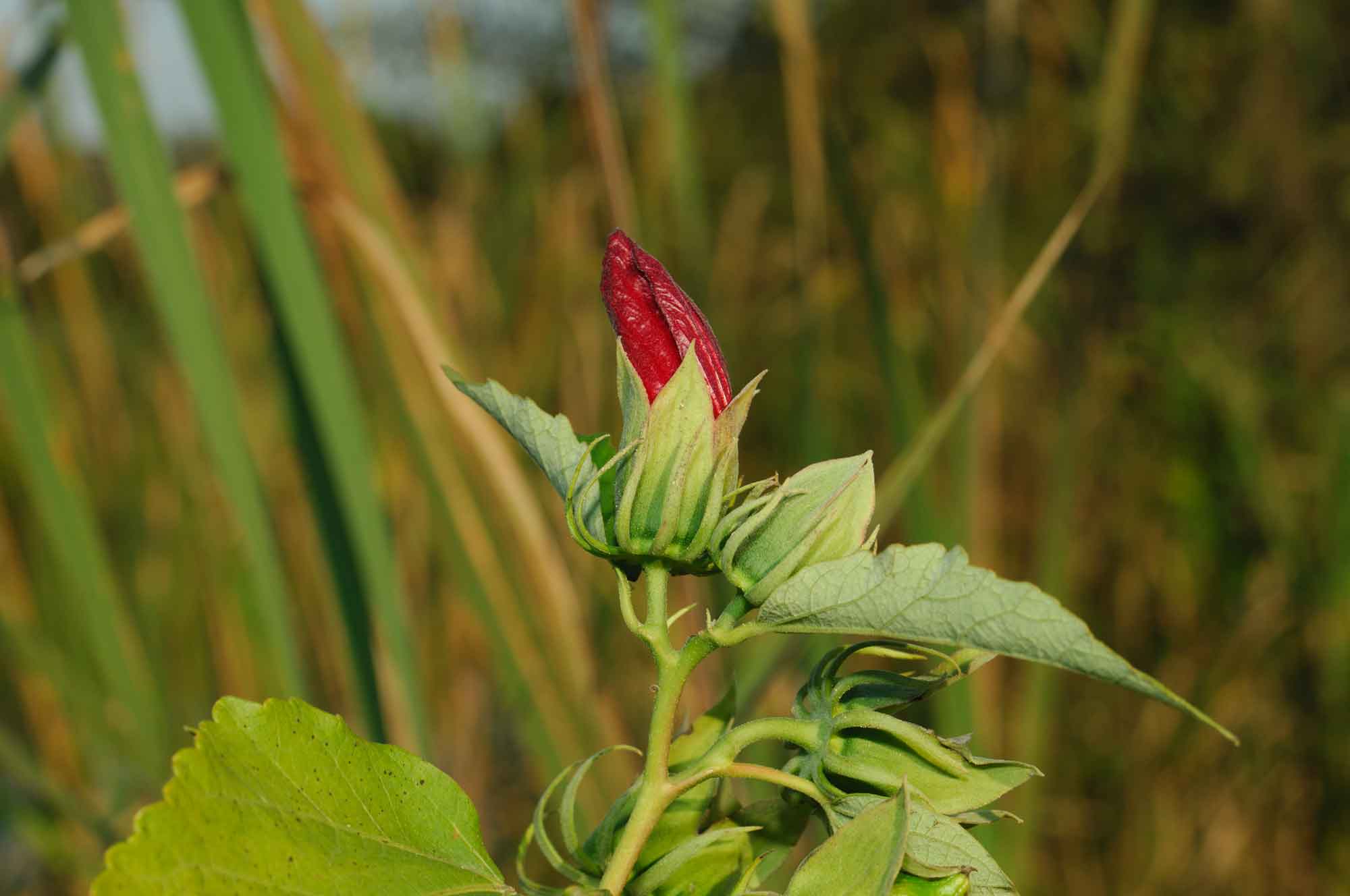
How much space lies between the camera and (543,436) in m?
0.28

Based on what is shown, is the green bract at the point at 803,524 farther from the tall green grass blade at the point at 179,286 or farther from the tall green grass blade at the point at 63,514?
the tall green grass blade at the point at 63,514

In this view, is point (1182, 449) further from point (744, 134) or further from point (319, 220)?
point (744, 134)

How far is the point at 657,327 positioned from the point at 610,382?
3.79 ft

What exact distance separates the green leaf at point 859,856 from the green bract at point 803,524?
51mm

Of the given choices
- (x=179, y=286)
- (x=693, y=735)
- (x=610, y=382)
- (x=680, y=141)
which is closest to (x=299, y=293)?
(x=179, y=286)

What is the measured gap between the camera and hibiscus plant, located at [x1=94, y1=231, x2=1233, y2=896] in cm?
23

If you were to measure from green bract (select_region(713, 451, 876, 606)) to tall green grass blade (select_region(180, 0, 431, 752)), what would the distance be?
0.42 m

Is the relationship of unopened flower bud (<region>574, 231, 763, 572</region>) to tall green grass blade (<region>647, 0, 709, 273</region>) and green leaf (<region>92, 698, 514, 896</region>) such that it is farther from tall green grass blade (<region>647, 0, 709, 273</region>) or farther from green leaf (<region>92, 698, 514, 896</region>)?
tall green grass blade (<region>647, 0, 709, 273</region>)

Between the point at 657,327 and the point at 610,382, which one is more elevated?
the point at 657,327

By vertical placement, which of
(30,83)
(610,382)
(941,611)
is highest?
(30,83)

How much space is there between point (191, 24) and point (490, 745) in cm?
130

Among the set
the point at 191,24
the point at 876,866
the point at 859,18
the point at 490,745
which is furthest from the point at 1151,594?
the point at 859,18

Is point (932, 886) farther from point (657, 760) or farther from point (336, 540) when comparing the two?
point (336, 540)

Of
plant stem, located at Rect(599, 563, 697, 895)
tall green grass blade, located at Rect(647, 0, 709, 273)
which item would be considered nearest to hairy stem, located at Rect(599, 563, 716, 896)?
plant stem, located at Rect(599, 563, 697, 895)
